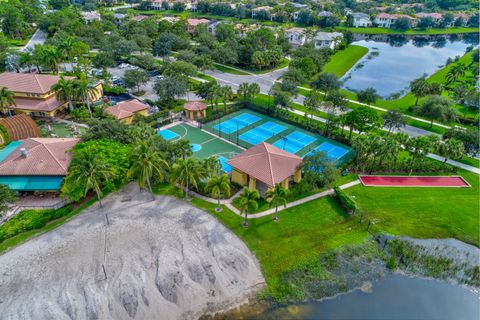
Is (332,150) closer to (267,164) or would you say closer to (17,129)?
(267,164)

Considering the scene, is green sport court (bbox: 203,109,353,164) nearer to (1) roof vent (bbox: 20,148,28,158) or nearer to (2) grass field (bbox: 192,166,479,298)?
(2) grass field (bbox: 192,166,479,298)

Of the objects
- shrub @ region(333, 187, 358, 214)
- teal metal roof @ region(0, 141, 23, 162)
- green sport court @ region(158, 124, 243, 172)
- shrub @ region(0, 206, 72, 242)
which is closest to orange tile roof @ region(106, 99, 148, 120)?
green sport court @ region(158, 124, 243, 172)

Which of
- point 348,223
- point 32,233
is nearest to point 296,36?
point 348,223

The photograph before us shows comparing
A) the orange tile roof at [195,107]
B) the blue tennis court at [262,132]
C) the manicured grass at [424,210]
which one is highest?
the orange tile roof at [195,107]

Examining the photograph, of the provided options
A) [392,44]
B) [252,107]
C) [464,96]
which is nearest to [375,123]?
[252,107]

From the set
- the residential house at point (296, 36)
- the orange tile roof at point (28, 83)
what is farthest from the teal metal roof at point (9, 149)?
the residential house at point (296, 36)

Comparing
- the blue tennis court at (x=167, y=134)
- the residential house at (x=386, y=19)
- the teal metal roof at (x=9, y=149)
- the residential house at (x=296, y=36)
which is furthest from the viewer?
the residential house at (x=386, y=19)

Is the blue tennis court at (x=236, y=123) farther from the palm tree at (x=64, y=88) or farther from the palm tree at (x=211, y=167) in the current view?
the palm tree at (x=64, y=88)

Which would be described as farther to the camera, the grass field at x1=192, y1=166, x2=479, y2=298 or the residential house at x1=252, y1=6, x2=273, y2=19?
the residential house at x1=252, y1=6, x2=273, y2=19
